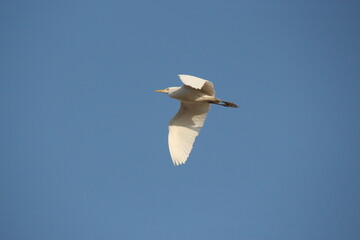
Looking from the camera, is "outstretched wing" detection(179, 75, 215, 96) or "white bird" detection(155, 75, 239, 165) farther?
"white bird" detection(155, 75, 239, 165)

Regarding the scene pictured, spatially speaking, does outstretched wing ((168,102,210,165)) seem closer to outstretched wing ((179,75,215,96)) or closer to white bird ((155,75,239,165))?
white bird ((155,75,239,165))

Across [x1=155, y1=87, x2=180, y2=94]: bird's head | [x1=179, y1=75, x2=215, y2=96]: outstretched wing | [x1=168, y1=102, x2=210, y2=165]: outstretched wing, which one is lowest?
[x1=168, y1=102, x2=210, y2=165]: outstretched wing

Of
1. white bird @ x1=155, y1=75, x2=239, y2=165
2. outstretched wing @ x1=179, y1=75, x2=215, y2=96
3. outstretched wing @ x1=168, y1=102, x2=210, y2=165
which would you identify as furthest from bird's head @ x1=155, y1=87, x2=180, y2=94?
outstretched wing @ x1=179, y1=75, x2=215, y2=96

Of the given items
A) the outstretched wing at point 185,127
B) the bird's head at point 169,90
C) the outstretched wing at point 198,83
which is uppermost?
the bird's head at point 169,90

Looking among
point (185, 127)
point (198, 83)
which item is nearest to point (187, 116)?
point (185, 127)

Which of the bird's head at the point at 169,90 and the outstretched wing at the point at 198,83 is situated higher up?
the bird's head at the point at 169,90

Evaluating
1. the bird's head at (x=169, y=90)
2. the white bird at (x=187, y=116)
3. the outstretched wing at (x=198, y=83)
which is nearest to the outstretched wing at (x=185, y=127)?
the white bird at (x=187, y=116)

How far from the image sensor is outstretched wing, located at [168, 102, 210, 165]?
34.5 ft

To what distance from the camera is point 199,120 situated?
11.0 metres

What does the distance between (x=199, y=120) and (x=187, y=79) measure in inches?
100

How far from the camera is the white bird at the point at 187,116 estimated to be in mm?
10320

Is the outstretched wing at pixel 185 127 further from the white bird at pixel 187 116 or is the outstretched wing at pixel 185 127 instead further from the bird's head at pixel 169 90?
the bird's head at pixel 169 90

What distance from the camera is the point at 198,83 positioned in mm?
8531

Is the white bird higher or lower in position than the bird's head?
lower
